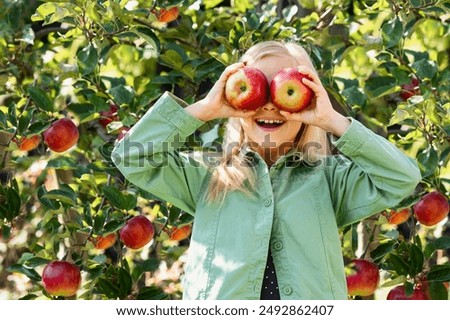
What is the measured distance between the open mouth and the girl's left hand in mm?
57

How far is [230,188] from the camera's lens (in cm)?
196

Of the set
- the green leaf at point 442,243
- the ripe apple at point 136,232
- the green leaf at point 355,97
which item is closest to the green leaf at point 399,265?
the green leaf at point 442,243

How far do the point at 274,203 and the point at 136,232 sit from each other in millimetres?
956

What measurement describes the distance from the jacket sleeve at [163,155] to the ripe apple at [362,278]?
94 cm

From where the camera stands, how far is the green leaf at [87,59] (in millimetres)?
2768

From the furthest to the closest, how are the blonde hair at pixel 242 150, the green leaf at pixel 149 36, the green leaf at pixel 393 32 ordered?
1. the green leaf at pixel 393 32
2. the green leaf at pixel 149 36
3. the blonde hair at pixel 242 150

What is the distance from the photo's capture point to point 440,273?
2865 mm

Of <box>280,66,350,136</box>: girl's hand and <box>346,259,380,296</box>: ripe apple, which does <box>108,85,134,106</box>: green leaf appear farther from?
<box>280,66,350,136</box>: girl's hand

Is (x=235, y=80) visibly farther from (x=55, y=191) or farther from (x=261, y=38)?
(x=55, y=191)

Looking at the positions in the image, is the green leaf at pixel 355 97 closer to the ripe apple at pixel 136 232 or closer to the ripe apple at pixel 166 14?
the ripe apple at pixel 166 14

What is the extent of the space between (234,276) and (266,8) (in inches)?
52.3

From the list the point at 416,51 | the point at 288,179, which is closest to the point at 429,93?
the point at 416,51

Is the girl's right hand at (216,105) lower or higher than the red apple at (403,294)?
higher

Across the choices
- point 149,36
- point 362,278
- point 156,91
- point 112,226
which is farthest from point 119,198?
point 362,278
